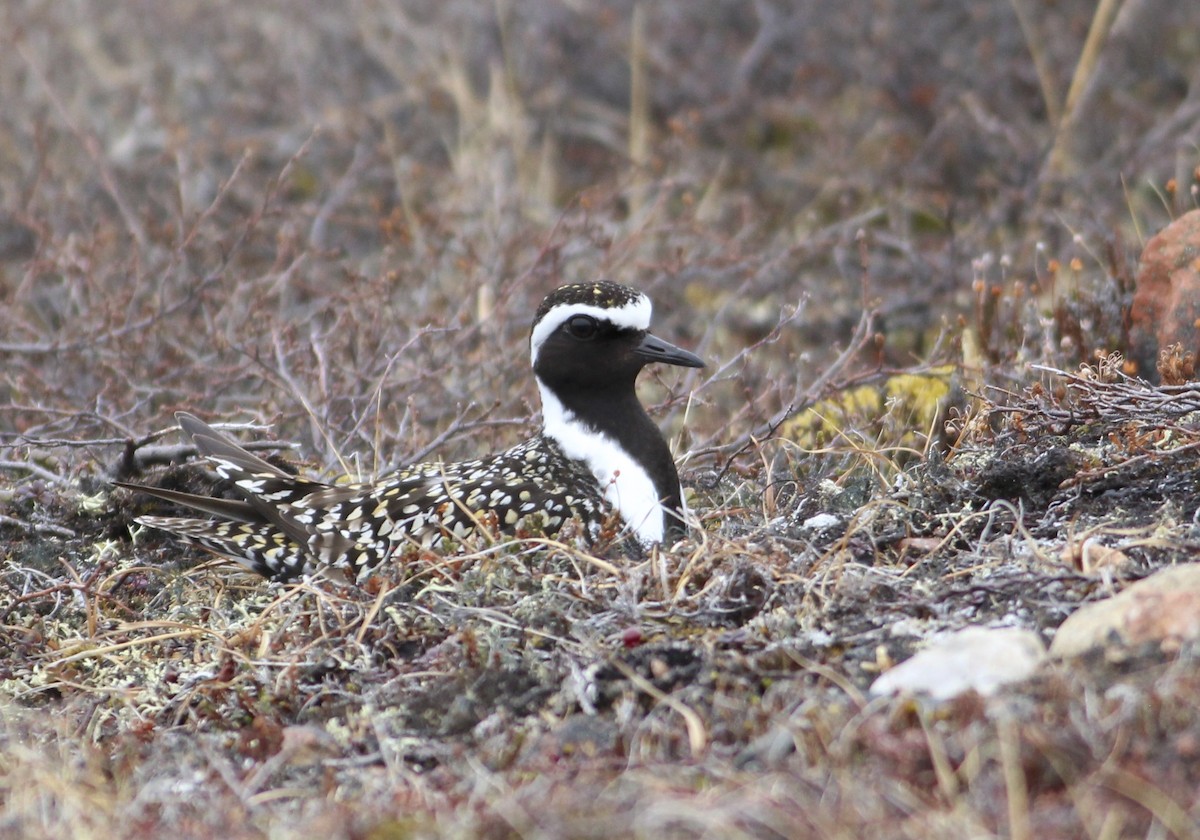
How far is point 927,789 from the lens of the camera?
3076 mm

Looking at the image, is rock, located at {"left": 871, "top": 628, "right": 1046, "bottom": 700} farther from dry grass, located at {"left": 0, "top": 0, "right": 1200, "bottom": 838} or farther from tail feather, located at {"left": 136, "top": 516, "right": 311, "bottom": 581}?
tail feather, located at {"left": 136, "top": 516, "right": 311, "bottom": 581}

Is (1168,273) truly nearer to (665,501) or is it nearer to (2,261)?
(665,501)

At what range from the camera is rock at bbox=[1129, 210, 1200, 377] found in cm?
608

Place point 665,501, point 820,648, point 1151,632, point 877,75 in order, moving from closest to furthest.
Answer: point 1151,632 → point 820,648 → point 665,501 → point 877,75

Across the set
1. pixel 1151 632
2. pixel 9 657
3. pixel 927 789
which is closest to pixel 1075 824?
pixel 927 789

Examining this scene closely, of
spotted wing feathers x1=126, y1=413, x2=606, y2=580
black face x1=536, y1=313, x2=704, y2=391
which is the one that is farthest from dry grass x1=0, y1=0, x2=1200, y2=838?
black face x1=536, y1=313, x2=704, y2=391

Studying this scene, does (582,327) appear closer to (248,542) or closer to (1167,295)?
(248,542)

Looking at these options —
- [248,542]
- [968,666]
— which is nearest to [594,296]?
[248,542]

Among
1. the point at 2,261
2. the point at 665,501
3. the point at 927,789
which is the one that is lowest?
Result: the point at 2,261

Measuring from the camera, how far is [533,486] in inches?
197

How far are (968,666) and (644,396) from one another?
5152mm

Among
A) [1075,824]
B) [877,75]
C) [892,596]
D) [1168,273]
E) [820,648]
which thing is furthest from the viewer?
[877,75]

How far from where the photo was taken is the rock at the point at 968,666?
3.33 m

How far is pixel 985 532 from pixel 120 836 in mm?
2498
